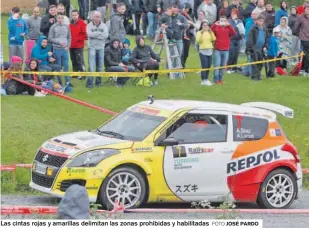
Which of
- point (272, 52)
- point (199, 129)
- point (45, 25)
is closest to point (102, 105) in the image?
point (45, 25)

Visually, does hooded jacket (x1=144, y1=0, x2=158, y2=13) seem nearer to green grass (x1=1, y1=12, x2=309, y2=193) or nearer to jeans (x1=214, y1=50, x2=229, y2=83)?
green grass (x1=1, y1=12, x2=309, y2=193)

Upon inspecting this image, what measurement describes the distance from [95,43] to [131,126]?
10.0 m

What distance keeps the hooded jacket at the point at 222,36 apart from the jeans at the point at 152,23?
6.00 meters

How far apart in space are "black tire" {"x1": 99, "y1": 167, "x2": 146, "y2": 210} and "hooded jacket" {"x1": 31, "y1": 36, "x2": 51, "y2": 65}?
10.4 m

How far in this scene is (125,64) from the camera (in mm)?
27125

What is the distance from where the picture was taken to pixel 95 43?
86.9 ft

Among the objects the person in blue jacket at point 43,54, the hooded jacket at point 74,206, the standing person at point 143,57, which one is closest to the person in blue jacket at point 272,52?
the standing person at point 143,57

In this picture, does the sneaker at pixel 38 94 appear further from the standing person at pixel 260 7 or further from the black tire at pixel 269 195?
the black tire at pixel 269 195

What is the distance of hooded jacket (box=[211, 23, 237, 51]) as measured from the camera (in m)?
27.6

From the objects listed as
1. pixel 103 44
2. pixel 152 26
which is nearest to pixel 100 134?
pixel 103 44

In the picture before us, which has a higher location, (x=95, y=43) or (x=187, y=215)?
(x=95, y=43)

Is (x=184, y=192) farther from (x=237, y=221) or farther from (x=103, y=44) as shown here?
(x=103, y=44)

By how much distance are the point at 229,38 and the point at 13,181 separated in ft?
39.2

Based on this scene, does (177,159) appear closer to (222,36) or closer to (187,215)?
(187,215)
